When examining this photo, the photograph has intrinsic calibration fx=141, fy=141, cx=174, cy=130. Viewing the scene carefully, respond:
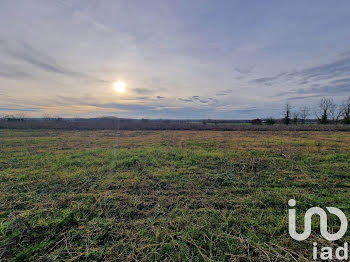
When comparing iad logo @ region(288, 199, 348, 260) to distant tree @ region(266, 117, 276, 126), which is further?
distant tree @ region(266, 117, 276, 126)

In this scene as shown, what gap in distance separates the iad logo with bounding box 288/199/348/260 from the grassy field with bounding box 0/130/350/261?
0.08 metres

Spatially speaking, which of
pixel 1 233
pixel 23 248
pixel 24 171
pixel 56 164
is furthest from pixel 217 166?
pixel 24 171

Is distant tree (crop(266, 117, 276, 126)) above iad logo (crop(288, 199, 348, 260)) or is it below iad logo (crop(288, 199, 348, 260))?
above

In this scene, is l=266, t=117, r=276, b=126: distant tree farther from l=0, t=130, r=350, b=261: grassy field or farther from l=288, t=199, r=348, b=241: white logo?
l=288, t=199, r=348, b=241: white logo

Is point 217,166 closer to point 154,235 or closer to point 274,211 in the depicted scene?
point 274,211

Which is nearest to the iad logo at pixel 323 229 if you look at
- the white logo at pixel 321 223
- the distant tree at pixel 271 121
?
the white logo at pixel 321 223

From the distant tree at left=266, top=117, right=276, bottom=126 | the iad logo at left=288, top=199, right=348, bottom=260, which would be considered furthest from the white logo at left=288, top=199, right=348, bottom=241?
the distant tree at left=266, top=117, right=276, bottom=126

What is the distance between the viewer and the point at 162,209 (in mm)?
3146

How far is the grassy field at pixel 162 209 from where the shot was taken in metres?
2.16

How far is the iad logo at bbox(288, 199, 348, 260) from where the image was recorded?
6.95 feet

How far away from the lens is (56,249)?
2.17 m

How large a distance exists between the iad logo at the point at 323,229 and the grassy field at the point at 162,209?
84 millimetres

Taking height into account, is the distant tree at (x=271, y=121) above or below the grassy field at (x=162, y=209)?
above

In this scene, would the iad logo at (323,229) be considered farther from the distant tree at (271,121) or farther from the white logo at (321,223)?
the distant tree at (271,121)
